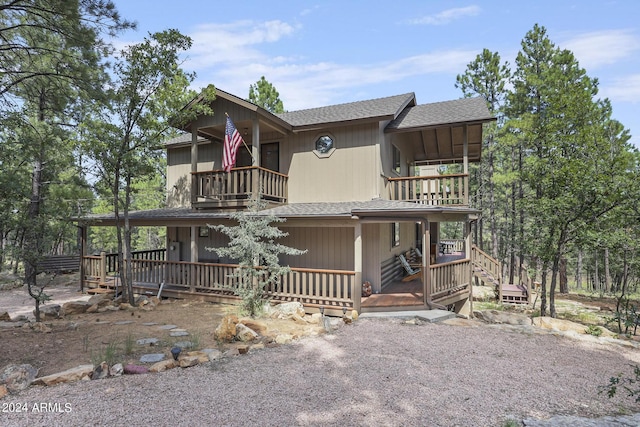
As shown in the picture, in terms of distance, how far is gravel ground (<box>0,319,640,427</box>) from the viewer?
11.9 ft

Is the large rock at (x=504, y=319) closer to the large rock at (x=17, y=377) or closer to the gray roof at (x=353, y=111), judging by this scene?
the gray roof at (x=353, y=111)

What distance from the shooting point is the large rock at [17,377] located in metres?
4.14

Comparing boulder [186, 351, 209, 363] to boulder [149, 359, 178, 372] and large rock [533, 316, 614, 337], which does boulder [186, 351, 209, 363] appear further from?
large rock [533, 316, 614, 337]

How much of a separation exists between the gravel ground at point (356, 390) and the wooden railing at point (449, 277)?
2.78 metres

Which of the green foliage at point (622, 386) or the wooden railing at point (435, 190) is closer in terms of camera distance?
the green foliage at point (622, 386)

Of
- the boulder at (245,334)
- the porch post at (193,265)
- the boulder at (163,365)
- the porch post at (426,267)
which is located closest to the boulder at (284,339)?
the boulder at (245,334)

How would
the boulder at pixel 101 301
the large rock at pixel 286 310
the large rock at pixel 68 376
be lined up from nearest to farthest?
the large rock at pixel 68 376 < the large rock at pixel 286 310 < the boulder at pixel 101 301

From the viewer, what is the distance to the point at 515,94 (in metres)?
18.2

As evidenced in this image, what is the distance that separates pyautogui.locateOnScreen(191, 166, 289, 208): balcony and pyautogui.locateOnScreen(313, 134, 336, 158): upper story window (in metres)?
1.49

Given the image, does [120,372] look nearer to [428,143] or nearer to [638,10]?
[638,10]

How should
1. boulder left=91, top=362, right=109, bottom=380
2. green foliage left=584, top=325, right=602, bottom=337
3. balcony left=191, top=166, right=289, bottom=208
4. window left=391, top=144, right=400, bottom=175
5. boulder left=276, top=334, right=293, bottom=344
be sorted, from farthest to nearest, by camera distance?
window left=391, top=144, right=400, bottom=175, balcony left=191, top=166, right=289, bottom=208, green foliage left=584, top=325, right=602, bottom=337, boulder left=276, top=334, right=293, bottom=344, boulder left=91, top=362, right=109, bottom=380

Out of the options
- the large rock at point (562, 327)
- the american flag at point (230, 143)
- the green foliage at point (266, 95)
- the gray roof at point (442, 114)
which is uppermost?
the green foliage at point (266, 95)

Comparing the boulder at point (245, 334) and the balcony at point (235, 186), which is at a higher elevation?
the balcony at point (235, 186)

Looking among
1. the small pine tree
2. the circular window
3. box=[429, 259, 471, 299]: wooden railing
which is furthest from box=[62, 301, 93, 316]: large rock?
box=[429, 259, 471, 299]: wooden railing
